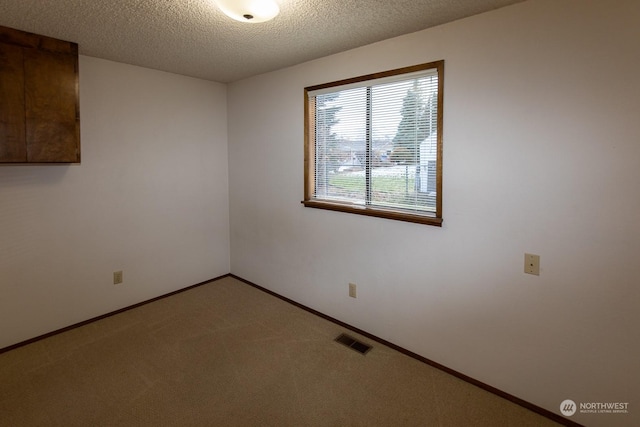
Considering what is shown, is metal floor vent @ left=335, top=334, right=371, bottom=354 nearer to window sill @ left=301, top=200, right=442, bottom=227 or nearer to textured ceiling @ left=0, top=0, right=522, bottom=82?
window sill @ left=301, top=200, right=442, bottom=227

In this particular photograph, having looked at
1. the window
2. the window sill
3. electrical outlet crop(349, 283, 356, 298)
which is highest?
the window

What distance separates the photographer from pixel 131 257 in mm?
3354

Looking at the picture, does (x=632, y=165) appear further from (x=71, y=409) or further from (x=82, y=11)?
(x=71, y=409)

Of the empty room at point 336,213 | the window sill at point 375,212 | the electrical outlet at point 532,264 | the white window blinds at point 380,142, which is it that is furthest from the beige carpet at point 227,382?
the white window blinds at point 380,142

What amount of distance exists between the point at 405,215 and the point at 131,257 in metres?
2.71

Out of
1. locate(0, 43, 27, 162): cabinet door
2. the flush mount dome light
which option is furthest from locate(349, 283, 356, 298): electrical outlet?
locate(0, 43, 27, 162): cabinet door

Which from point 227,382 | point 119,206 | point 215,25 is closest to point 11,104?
point 119,206

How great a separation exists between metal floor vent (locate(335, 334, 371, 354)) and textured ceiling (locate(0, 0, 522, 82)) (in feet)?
7.84

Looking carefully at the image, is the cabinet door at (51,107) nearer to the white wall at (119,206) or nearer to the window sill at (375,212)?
the white wall at (119,206)

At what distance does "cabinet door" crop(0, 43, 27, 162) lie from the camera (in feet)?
7.54

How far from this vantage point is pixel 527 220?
1.99 meters

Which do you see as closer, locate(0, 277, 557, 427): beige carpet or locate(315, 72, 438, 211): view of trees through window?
locate(0, 277, 557, 427): beige carpet

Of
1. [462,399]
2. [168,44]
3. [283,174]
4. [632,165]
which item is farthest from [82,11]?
[462,399]

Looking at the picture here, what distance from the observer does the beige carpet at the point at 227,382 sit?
1.96m
